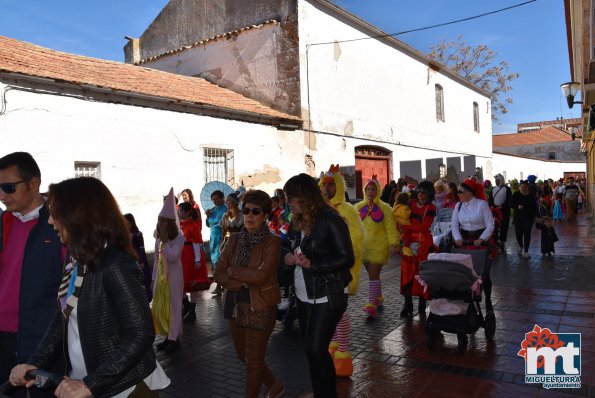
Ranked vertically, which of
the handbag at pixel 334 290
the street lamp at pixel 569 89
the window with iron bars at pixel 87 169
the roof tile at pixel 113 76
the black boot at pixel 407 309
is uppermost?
the roof tile at pixel 113 76

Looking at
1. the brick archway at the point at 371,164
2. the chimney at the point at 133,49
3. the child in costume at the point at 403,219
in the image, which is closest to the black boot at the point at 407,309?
the child in costume at the point at 403,219

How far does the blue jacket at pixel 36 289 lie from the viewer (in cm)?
265

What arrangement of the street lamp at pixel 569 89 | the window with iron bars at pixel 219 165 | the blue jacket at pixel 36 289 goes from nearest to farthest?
1. the blue jacket at pixel 36 289
2. the street lamp at pixel 569 89
3. the window with iron bars at pixel 219 165

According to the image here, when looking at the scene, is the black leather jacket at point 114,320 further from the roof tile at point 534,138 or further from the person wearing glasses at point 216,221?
the roof tile at point 534,138

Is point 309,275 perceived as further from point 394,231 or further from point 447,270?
point 394,231

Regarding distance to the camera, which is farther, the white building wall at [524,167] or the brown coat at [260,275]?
the white building wall at [524,167]

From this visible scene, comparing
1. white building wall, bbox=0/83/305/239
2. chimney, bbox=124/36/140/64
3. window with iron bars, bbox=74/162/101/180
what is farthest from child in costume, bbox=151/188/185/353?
chimney, bbox=124/36/140/64

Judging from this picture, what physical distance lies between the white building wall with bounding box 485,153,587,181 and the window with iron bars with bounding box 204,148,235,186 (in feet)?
79.1

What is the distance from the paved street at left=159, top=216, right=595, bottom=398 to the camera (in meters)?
4.07

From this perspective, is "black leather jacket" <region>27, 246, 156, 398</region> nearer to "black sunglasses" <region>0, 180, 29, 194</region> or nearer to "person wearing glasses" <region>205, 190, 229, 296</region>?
"black sunglasses" <region>0, 180, 29, 194</region>

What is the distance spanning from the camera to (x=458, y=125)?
2728cm

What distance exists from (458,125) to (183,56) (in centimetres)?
1665

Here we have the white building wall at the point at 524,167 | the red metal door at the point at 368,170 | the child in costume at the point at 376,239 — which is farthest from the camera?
the white building wall at the point at 524,167

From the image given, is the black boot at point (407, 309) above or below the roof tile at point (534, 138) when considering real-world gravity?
below
